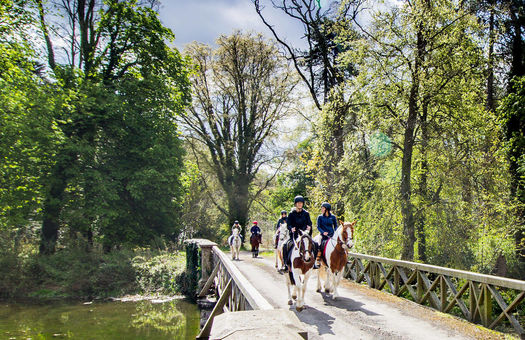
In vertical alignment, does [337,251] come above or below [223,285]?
above

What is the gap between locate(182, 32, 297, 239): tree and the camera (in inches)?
1465

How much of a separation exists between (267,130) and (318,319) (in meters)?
30.7

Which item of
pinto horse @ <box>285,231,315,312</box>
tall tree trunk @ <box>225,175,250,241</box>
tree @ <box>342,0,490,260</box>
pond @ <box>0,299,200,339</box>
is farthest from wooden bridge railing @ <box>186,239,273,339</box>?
tall tree trunk @ <box>225,175,250,241</box>

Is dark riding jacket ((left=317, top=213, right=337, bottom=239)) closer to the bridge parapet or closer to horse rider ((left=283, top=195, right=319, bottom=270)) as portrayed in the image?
horse rider ((left=283, top=195, right=319, bottom=270))

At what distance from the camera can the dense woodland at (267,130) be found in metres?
15.0

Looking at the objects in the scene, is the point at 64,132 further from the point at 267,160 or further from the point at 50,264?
the point at 267,160

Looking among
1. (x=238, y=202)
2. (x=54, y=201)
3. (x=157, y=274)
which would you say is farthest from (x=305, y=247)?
(x=238, y=202)

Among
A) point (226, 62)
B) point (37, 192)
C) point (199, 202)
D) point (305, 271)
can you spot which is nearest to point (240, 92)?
point (226, 62)

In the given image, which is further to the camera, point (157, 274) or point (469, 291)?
point (157, 274)

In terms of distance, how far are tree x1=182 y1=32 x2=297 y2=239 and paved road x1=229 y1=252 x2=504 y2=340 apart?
26.4 meters

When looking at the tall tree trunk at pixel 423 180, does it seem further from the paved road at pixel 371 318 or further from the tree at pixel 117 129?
the tree at pixel 117 129

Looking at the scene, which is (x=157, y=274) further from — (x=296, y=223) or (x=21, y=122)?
(x=296, y=223)

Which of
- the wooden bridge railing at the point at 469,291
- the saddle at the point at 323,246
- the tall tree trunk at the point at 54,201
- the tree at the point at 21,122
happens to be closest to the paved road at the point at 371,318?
the wooden bridge railing at the point at 469,291

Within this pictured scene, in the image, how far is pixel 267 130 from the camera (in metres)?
38.8
